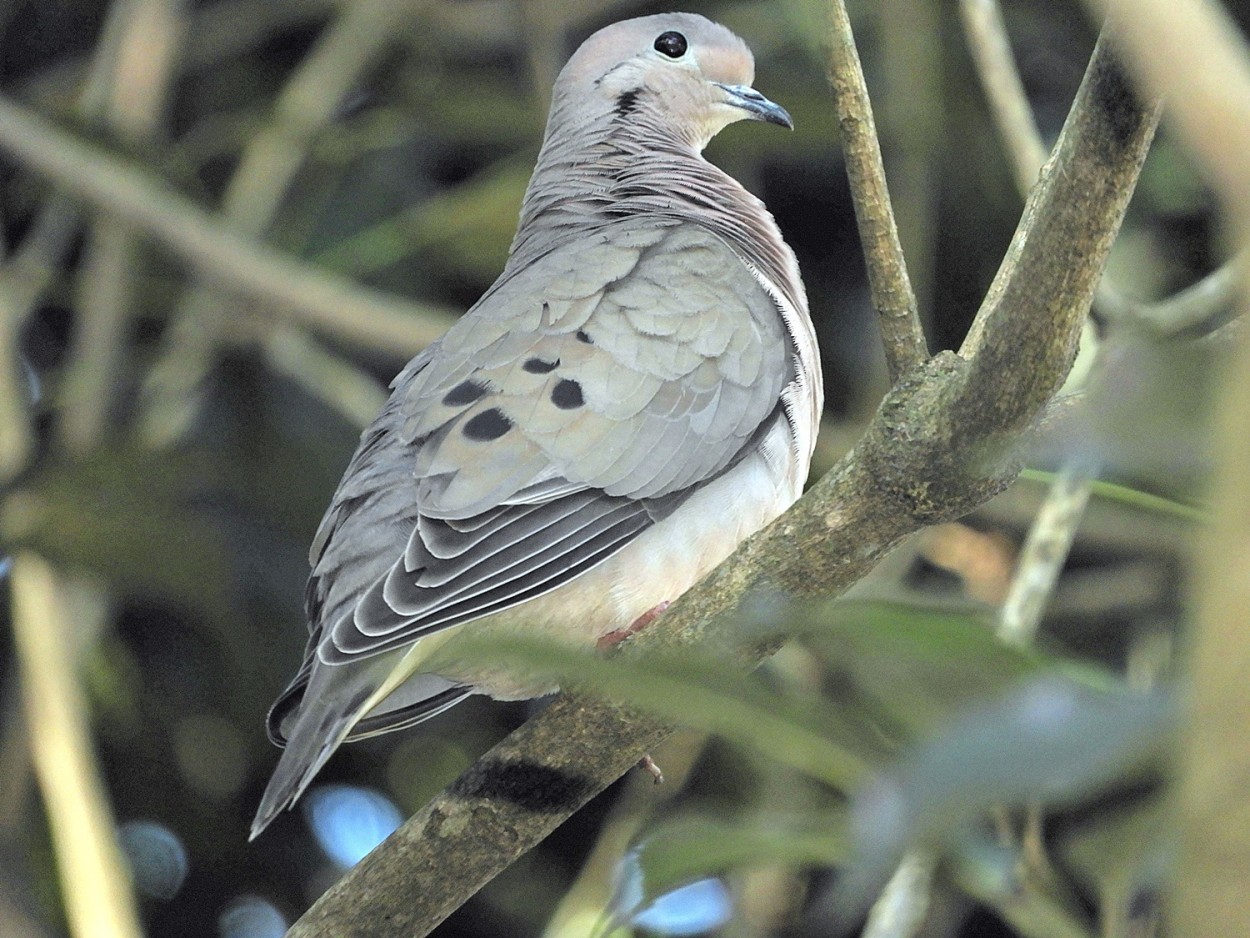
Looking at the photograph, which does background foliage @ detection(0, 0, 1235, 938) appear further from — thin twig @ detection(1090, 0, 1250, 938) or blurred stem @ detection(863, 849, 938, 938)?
thin twig @ detection(1090, 0, 1250, 938)

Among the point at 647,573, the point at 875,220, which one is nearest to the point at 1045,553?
the point at 647,573

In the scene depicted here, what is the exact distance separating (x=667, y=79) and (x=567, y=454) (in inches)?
41.2

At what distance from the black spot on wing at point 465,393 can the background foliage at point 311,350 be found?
2.63 ft

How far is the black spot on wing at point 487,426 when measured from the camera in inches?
96.1

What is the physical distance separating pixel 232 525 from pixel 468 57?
6.36 ft

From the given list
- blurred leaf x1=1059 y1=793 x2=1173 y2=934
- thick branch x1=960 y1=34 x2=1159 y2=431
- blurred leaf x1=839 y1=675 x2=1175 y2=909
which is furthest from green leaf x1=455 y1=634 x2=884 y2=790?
thick branch x1=960 y1=34 x2=1159 y2=431

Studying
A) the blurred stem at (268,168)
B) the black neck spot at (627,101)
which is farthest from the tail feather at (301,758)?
the blurred stem at (268,168)

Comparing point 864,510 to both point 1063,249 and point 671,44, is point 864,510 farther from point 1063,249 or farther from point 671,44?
point 671,44

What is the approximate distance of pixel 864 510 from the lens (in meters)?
1.83

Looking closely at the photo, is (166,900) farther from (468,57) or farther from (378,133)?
(468,57)

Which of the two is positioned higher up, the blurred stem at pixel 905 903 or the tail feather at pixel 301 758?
the tail feather at pixel 301 758

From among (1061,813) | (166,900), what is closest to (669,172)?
(1061,813)

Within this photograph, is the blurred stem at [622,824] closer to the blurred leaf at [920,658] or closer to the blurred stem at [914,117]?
the blurred stem at [914,117]

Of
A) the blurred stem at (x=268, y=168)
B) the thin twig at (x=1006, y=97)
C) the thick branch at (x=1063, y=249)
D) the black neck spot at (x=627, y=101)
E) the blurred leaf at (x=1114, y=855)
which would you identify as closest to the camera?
the blurred leaf at (x=1114, y=855)
